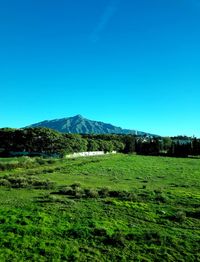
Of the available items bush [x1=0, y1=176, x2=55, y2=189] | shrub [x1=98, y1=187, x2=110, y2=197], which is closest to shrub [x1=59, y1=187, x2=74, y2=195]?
shrub [x1=98, y1=187, x2=110, y2=197]

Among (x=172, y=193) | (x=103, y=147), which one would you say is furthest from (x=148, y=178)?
(x=103, y=147)

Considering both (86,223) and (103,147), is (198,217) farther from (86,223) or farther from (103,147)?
(103,147)

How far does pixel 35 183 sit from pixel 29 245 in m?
26.7

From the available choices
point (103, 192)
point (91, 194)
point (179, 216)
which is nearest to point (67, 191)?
point (91, 194)

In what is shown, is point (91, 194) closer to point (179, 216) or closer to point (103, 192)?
point (103, 192)

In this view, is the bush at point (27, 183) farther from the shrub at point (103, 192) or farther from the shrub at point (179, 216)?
the shrub at point (179, 216)

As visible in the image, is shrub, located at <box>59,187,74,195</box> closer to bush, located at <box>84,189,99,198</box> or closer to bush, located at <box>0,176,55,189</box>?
bush, located at <box>84,189,99,198</box>

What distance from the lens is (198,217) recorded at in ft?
110

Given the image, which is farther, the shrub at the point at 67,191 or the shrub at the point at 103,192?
the shrub at the point at 67,191

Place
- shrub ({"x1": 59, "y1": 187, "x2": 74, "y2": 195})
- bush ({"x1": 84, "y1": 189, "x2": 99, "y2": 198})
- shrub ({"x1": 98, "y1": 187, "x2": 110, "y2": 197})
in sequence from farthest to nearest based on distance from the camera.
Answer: shrub ({"x1": 59, "y1": 187, "x2": 74, "y2": 195})
shrub ({"x1": 98, "y1": 187, "x2": 110, "y2": 197})
bush ({"x1": 84, "y1": 189, "x2": 99, "y2": 198})

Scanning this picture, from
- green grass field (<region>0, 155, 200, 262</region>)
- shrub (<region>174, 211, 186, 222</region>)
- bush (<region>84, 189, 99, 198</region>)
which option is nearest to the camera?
green grass field (<region>0, 155, 200, 262</region>)

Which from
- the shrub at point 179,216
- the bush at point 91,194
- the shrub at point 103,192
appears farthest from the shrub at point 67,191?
the shrub at point 179,216

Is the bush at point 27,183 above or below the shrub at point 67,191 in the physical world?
above

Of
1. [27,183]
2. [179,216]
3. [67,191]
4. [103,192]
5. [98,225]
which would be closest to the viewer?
[98,225]
